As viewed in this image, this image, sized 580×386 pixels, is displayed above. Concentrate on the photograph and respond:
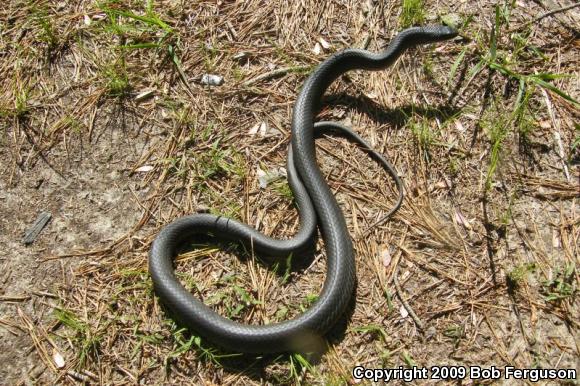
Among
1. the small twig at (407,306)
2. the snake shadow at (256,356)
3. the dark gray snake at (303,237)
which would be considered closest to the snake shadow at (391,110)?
the dark gray snake at (303,237)

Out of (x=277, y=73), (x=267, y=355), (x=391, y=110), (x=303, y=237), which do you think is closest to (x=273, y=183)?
(x=303, y=237)

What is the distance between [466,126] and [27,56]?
374 cm

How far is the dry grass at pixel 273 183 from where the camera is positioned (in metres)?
3.46

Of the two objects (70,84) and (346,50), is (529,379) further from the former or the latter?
(70,84)

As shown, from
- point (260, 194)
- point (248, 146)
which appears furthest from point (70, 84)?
point (260, 194)

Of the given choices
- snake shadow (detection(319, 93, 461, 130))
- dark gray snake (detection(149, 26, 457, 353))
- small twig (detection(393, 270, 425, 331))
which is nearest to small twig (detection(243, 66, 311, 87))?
dark gray snake (detection(149, 26, 457, 353))

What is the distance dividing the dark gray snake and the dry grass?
0.43 feet

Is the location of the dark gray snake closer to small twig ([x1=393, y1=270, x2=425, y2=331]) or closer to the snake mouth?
the snake mouth

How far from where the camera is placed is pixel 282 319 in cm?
354

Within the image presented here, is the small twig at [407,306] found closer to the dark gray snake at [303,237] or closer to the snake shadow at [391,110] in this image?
the dark gray snake at [303,237]

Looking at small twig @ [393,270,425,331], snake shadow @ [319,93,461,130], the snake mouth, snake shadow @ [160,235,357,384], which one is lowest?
snake shadow @ [160,235,357,384]

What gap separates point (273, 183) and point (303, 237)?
0.55 metres

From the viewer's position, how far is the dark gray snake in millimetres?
3340

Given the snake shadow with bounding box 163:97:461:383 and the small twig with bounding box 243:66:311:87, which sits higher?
the small twig with bounding box 243:66:311:87
